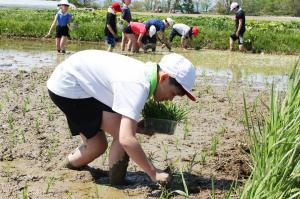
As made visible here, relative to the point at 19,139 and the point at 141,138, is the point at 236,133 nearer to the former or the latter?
the point at 141,138

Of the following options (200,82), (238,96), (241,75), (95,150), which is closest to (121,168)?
(95,150)

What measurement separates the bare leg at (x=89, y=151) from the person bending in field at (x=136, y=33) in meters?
9.64

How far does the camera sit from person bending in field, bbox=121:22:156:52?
13.0m

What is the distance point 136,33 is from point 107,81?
33.6 feet

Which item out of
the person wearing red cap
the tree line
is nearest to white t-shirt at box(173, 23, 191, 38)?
the person wearing red cap

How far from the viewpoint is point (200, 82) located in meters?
8.10

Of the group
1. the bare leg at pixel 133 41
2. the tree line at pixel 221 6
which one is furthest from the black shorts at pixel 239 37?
the tree line at pixel 221 6

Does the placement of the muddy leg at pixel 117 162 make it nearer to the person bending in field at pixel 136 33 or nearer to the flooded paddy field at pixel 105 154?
the flooded paddy field at pixel 105 154

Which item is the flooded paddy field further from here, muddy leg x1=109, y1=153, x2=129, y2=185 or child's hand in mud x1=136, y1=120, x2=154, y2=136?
child's hand in mud x1=136, y1=120, x2=154, y2=136

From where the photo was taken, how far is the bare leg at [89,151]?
3.43 metres

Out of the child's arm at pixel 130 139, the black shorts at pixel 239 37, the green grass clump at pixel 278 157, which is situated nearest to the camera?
the green grass clump at pixel 278 157

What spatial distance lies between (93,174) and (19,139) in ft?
3.40

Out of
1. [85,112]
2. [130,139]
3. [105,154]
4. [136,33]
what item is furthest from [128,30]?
[130,139]

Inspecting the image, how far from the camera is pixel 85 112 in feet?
10.7
